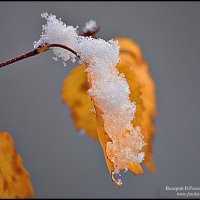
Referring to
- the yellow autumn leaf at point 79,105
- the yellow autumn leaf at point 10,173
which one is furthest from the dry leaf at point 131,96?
the yellow autumn leaf at point 10,173

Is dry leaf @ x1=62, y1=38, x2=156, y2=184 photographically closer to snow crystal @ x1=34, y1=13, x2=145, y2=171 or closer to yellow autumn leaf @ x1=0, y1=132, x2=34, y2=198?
snow crystal @ x1=34, y1=13, x2=145, y2=171

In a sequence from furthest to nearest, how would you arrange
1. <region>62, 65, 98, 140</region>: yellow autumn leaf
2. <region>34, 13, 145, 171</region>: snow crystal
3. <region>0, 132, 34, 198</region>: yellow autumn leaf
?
<region>62, 65, 98, 140</region>: yellow autumn leaf
<region>0, 132, 34, 198</region>: yellow autumn leaf
<region>34, 13, 145, 171</region>: snow crystal

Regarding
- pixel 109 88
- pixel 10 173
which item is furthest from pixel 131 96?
pixel 10 173

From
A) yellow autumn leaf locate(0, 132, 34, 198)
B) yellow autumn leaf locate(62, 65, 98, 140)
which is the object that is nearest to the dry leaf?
yellow autumn leaf locate(62, 65, 98, 140)

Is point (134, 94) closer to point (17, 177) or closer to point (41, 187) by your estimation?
point (17, 177)

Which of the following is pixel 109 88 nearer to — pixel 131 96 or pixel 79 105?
pixel 131 96
